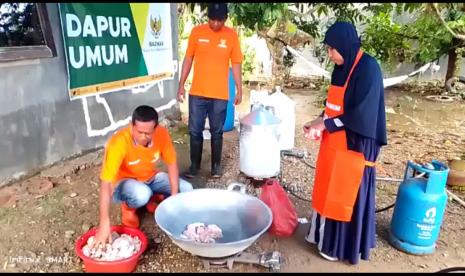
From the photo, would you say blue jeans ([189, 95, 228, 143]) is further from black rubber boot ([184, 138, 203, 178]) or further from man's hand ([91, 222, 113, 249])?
man's hand ([91, 222, 113, 249])

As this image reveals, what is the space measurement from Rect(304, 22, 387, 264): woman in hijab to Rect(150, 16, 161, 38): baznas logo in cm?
312

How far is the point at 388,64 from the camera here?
9.05 meters

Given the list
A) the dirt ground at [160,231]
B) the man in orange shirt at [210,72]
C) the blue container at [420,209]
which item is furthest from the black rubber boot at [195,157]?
the blue container at [420,209]

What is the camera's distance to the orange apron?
221 cm

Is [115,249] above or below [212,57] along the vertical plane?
below

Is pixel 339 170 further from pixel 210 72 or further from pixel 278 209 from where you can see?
pixel 210 72

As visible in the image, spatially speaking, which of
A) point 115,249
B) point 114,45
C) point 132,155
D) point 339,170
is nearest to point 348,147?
point 339,170

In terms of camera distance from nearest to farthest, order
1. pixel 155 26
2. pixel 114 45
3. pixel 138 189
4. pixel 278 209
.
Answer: pixel 138 189 < pixel 278 209 < pixel 114 45 < pixel 155 26

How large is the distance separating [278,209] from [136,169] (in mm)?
1005

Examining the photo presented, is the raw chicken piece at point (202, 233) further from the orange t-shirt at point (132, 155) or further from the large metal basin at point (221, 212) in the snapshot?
the orange t-shirt at point (132, 155)

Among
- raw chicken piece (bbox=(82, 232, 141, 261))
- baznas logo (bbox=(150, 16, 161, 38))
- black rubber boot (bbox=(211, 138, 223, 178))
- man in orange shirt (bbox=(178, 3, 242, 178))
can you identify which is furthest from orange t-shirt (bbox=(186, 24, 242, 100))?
raw chicken piece (bbox=(82, 232, 141, 261))

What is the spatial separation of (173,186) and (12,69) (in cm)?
181

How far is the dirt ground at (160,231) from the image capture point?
2404 mm

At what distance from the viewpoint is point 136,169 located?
2617 mm
